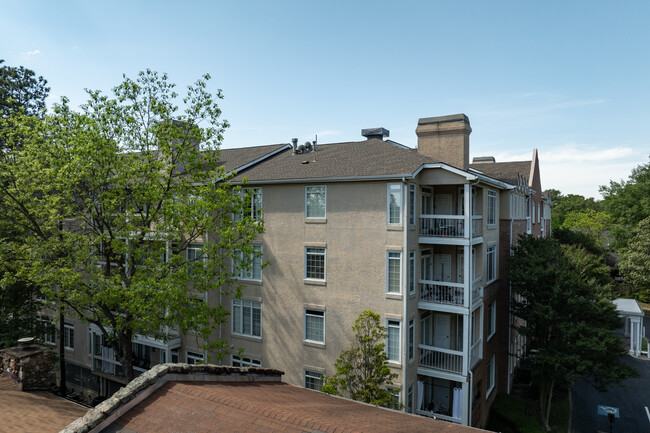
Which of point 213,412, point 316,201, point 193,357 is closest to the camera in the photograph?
point 213,412

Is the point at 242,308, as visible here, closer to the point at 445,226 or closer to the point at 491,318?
the point at 445,226

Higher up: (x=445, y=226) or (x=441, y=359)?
(x=445, y=226)

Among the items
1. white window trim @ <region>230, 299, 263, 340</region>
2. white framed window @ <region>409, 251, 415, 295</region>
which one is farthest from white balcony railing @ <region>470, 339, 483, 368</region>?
white window trim @ <region>230, 299, 263, 340</region>

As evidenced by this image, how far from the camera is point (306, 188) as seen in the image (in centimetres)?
2019

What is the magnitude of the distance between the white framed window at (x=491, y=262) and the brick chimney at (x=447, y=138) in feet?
18.0

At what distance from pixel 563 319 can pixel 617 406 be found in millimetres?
10232

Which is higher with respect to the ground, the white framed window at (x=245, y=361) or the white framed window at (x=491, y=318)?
the white framed window at (x=491, y=318)

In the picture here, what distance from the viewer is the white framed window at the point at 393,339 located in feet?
59.1

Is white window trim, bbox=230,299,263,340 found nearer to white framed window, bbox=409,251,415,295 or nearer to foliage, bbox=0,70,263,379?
foliage, bbox=0,70,263,379

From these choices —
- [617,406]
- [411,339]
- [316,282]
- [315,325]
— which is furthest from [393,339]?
[617,406]

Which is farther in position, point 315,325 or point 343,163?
point 343,163

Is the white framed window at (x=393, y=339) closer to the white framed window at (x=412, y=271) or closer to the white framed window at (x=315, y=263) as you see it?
the white framed window at (x=412, y=271)

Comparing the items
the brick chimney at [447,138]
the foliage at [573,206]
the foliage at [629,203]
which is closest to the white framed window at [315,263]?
the brick chimney at [447,138]

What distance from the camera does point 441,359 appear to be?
1912cm
